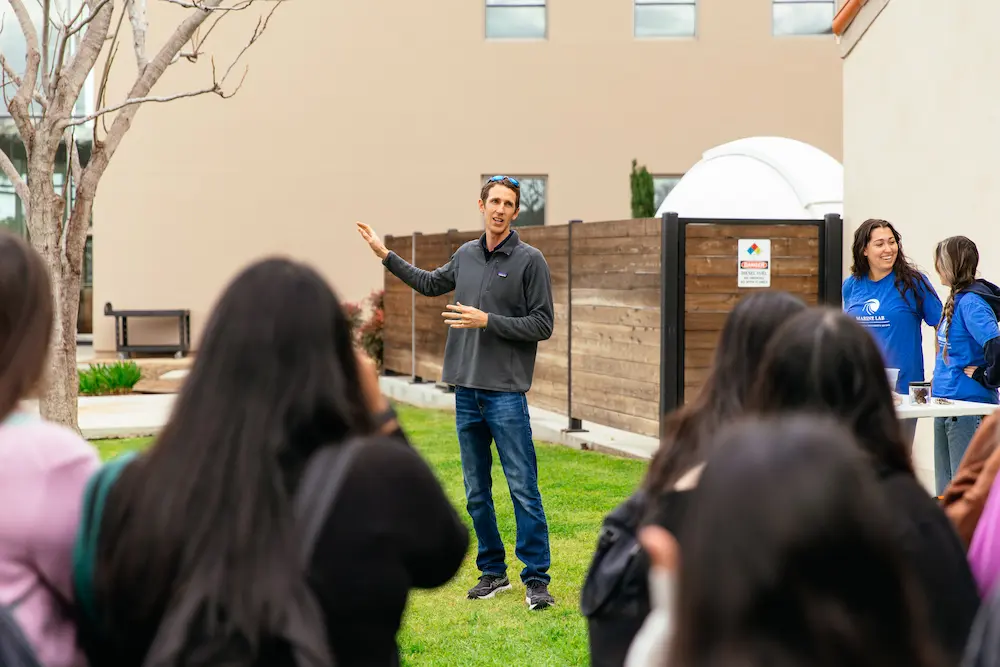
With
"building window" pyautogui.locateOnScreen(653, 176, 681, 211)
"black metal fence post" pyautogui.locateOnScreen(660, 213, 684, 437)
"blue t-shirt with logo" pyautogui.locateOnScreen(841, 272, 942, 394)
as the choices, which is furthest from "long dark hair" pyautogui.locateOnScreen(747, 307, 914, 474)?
"building window" pyautogui.locateOnScreen(653, 176, 681, 211)

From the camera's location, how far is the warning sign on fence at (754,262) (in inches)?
410

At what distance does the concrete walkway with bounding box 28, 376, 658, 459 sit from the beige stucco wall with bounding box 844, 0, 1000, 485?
282cm

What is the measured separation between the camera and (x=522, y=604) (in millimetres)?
6113

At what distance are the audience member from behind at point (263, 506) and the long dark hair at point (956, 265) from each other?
5033 millimetres

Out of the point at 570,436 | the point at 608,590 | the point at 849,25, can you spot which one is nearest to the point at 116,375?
the point at 570,436

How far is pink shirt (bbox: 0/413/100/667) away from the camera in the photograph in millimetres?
2223

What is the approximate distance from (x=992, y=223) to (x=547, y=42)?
13180 millimetres

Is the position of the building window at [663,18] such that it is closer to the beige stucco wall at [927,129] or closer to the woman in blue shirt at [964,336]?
the beige stucco wall at [927,129]

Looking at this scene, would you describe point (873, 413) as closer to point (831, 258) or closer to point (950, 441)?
point (950, 441)

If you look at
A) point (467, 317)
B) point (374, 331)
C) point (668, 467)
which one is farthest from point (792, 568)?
point (374, 331)

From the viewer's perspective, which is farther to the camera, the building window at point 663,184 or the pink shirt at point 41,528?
the building window at point 663,184

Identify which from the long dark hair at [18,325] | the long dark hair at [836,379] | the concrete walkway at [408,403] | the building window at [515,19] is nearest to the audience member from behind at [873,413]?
the long dark hair at [836,379]

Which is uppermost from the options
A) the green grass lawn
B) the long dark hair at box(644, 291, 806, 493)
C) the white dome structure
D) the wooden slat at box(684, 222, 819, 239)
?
the white dome structure

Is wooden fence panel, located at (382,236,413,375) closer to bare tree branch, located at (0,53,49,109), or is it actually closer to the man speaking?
bare tree branch, located at (0,53,49,109)
